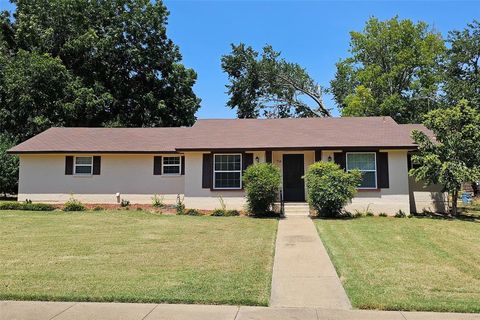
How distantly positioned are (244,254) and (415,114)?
30.6 m

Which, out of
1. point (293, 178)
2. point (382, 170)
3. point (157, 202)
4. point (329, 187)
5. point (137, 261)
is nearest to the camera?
point (137, 261)

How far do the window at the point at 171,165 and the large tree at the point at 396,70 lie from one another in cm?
1890

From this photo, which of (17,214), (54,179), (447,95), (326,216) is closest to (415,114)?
(447,95)

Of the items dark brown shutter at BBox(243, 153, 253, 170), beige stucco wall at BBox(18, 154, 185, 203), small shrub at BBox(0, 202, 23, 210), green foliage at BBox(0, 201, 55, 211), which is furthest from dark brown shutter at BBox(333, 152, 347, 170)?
small shrub at BBox(0, 202, 23, 210)

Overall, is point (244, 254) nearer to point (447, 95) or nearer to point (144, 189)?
point (144, 189)

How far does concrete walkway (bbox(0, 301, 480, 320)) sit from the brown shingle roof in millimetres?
12713

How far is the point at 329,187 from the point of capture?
1592 cm

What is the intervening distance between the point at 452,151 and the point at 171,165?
13325mm

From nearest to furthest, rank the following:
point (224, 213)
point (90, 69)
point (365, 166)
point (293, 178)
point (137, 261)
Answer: point (137, 261)
point (224, 213)
point (365, 166)
point (293, 178)
point (90, 69)

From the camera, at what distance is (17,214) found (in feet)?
55.7

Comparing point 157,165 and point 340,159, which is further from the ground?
point 340,159

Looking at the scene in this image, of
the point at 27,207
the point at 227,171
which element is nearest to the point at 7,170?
the point at 27,207

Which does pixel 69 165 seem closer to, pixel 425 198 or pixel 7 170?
pixel 7 170

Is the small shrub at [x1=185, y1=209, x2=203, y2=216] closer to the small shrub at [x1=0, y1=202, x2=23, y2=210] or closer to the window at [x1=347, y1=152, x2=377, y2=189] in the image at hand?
the window at [x1=347, y1=152, x2=377, y2=189]
